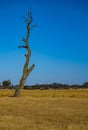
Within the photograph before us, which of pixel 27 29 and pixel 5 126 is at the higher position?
pixel 27 29

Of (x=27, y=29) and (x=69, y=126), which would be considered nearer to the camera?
(x=69, y=126)

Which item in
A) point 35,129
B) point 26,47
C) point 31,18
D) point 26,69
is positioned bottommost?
point 35,129

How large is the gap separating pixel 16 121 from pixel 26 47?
22.6 meters

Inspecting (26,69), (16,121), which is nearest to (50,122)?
(16,121)

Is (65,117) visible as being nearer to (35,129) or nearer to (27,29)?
(35,129)

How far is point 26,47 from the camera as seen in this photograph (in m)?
37.9

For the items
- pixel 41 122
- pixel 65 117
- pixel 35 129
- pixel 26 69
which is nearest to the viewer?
pixel 35 129

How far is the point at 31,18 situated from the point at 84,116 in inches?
887

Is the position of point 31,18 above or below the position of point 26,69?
above

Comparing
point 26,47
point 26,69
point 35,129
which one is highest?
point 26,47

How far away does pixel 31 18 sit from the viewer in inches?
1522

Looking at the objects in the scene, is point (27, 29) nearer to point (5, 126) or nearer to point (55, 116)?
point (55, 116)

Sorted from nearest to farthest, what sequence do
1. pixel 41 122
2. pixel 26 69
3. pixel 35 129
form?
pixel 35 129
pixel 41 122
pixel 26 69

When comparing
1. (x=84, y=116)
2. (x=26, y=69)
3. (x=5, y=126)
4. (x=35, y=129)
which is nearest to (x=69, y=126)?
(x=35, y=129)
